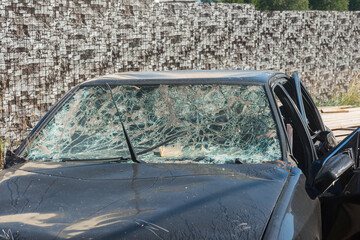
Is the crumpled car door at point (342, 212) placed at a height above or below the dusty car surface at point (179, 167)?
below

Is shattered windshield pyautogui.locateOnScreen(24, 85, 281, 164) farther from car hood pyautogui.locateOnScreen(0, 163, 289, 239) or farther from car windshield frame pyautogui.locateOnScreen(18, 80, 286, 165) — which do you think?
car hood pyautogui.locateOnScreen(0, 163, 289, 239)

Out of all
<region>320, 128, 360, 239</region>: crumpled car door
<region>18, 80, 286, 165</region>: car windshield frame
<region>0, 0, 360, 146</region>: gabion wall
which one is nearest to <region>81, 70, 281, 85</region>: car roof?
<region>18, 80, 286, 165</region>: car windshield frame

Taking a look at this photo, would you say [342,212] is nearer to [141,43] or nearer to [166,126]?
[166,126]

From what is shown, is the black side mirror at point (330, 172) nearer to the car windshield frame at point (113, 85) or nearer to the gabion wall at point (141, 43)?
the car windshield frame at point (113, 85)

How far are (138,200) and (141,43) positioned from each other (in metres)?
7.19

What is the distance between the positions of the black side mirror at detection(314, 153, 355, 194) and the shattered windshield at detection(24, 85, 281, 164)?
29 centimetres

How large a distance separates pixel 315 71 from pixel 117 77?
11002 millimetres

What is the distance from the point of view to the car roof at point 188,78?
368 cm

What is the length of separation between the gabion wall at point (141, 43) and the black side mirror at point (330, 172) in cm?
525

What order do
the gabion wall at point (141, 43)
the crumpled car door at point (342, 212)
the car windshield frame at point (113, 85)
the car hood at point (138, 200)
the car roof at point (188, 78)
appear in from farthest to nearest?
1. the gabion wall at point (141, 43)
2. the car roof at point (188, 78)
3. the car windshield frame at point (113, 85)
4. the crumpled car door at point (342, 212)
5. the car hood at point (138, 200)

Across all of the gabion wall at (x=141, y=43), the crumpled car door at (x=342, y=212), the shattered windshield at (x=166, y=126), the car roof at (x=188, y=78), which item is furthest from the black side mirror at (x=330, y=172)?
the gabion wall at (x=141, y=43)

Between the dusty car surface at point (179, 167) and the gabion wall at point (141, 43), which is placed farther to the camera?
the gabion wall at point (141, 43)

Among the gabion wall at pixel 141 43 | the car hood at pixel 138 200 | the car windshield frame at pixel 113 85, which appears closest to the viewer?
the car hood at pixel 138 200

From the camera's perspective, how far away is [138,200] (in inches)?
103
